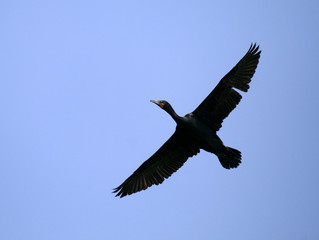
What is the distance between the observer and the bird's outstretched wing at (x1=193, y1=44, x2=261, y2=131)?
13.3 metres

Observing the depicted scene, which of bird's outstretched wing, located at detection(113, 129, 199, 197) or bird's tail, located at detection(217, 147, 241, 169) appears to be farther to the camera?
bird's outstretched wing, located at detection(113, 129, 199, 197)

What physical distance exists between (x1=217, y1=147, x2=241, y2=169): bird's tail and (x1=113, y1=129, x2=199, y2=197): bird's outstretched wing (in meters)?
0.92

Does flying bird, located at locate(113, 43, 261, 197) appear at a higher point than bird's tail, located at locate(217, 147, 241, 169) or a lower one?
higher

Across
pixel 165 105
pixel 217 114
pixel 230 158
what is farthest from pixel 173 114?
pixel 230 158

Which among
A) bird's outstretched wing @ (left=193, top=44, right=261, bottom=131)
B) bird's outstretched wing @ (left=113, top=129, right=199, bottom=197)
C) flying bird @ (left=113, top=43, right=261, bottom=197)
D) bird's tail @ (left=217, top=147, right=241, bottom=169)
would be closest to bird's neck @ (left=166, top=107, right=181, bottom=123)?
flying bird @ (left=113, top=43, right=261, bottom=197)

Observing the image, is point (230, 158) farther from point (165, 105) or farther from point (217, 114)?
point (165, 105)

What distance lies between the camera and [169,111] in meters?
13.3

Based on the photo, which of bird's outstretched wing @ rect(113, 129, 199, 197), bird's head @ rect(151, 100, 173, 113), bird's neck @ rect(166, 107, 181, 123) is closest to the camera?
bird's neck @ rect(166, 107, 181, 123)

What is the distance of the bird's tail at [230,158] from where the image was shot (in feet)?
43.8

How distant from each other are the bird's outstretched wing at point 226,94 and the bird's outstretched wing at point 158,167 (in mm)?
1078

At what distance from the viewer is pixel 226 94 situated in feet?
43.9

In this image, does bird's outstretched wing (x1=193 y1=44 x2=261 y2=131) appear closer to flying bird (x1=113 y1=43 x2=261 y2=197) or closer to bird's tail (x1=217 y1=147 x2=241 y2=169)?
flying bird (x1=113 y1=43 x2=261 y2=197)

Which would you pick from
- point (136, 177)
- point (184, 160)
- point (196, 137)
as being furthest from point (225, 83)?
point (136, 177)

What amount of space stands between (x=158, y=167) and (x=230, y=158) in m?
2.13
